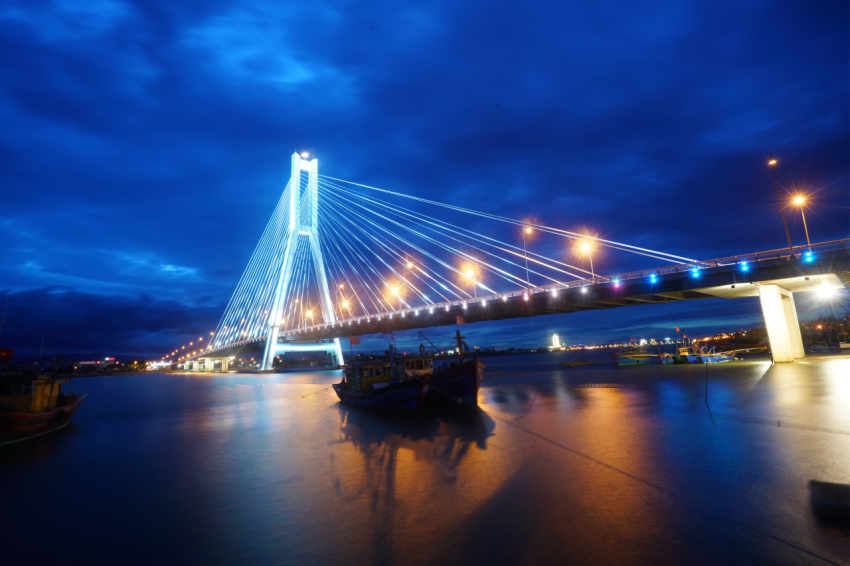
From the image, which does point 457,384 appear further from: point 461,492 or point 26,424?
point 26,424

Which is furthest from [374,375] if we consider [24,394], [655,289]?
[655,289]

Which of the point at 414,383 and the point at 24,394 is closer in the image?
the point at 24,394

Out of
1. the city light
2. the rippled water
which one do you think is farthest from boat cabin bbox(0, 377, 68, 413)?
the city light

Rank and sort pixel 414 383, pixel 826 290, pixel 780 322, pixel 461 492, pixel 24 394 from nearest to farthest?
pixel 461 492
pixel 24 394
pixel 414 383
pixel 780 322
pixel 826 290

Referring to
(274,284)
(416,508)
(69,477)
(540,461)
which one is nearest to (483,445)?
(540,461)

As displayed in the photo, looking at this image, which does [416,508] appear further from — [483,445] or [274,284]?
[274,284]

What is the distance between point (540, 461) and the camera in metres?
12.8

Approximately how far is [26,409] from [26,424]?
0.97 m

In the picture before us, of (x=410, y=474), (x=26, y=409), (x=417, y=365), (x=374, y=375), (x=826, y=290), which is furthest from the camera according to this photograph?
(x=826, y=290)

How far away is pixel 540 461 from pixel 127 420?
33.4 metres

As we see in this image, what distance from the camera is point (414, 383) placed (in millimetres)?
24766

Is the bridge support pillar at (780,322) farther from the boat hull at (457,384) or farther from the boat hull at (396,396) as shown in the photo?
the boat hull at (396,396)

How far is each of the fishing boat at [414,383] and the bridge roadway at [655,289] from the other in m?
25.6

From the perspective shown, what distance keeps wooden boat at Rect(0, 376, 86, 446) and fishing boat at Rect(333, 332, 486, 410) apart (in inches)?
706
